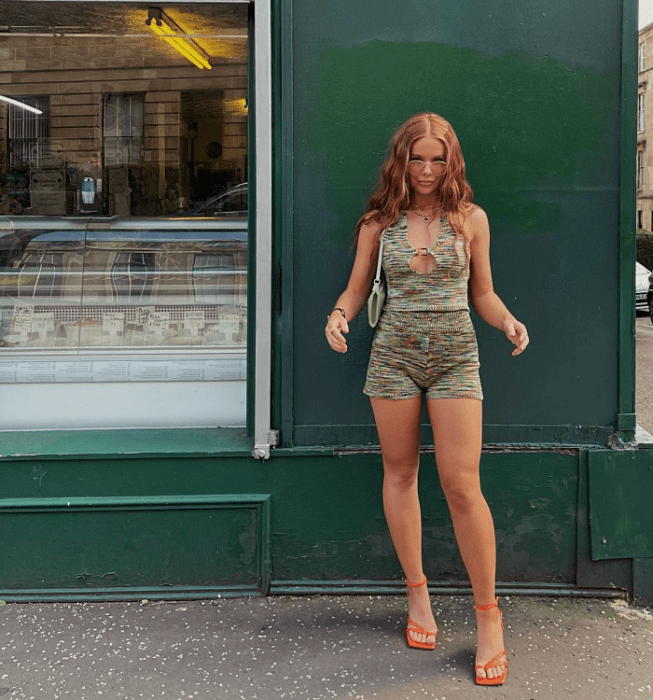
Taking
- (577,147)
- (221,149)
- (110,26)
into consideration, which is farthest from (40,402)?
(577,147)

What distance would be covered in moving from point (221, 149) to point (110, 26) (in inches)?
30.1

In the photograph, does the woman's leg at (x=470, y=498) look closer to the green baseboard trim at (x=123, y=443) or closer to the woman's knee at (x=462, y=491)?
the woman's knee at (x=462, y=491)

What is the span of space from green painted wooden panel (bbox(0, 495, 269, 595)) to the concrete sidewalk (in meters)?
0.11

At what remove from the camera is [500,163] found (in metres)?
3.61

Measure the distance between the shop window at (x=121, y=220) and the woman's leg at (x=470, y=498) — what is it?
1259 mm

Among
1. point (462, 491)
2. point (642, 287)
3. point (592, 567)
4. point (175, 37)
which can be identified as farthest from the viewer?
point (642, 287)

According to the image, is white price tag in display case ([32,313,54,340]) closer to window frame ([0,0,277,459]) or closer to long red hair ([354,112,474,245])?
window frame ([0,0,277,459])

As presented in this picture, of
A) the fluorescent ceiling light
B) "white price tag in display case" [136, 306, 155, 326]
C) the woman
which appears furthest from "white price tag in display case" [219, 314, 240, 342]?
the fluorescent ceiling light

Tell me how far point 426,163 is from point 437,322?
559 millimetres

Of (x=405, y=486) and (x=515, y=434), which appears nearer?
(x=405, y=486)

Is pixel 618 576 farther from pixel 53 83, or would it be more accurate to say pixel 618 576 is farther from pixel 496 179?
pixel 53 83

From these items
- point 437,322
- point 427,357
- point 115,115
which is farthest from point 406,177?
point 115,115

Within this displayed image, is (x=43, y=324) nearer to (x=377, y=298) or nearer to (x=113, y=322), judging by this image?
(x=113, y=322)

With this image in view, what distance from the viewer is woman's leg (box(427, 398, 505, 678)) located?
307 cm
